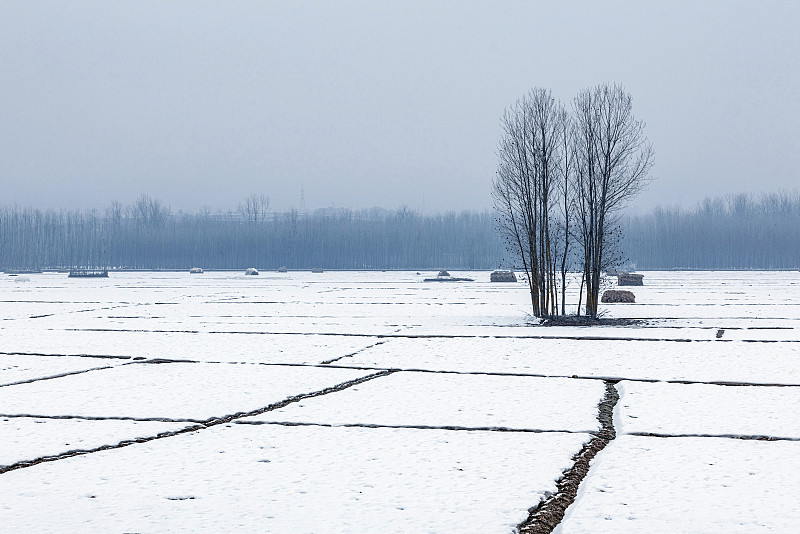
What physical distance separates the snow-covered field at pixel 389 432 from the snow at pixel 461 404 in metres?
0.04

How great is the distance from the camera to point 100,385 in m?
10.1

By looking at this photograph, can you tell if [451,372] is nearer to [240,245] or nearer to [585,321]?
[585,321]

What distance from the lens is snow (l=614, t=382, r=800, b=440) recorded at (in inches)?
296

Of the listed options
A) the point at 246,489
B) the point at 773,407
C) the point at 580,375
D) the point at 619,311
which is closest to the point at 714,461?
the point at 773,407

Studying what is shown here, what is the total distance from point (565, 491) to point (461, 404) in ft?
10.7

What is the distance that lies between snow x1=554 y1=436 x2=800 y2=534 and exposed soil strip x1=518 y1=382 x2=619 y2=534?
0.20 feet

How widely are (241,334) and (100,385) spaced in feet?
22.1

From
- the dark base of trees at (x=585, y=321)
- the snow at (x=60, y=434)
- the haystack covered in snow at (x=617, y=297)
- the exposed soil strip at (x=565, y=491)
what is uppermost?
the haystack covered in snow at (x=617, y=297)

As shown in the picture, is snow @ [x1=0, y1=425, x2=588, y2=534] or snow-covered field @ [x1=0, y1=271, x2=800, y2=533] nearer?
snow @ [x1=0, y1=425, x2=588, y2=534]

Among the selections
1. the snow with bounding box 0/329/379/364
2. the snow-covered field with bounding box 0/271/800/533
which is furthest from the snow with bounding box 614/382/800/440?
the snow with bounding box 0/329/379/364

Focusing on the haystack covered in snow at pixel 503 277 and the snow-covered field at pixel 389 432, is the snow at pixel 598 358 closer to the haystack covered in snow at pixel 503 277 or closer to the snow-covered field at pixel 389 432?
the snow-covered field at pixel 389 432

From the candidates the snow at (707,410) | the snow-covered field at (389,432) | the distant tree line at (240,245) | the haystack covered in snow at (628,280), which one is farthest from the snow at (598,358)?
the distant tree line at (240,245)

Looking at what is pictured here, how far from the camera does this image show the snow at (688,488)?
192 inches

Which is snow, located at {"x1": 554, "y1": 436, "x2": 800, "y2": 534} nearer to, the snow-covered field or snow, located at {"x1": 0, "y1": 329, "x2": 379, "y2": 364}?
the snow-covered field
